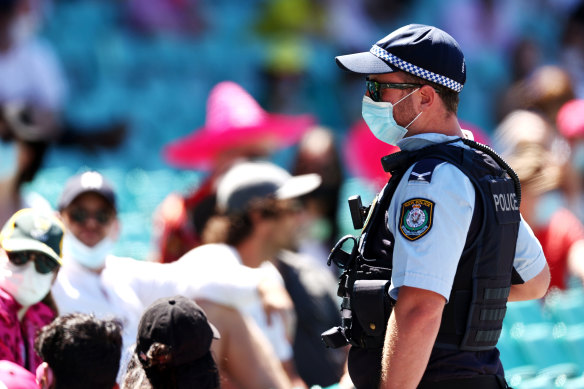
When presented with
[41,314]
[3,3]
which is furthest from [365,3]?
[41,314]

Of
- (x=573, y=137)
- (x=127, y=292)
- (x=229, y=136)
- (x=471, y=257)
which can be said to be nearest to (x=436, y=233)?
(x=471, y=257)

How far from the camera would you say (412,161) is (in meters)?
2.21

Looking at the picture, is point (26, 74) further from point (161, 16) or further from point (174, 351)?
point (174, 351)

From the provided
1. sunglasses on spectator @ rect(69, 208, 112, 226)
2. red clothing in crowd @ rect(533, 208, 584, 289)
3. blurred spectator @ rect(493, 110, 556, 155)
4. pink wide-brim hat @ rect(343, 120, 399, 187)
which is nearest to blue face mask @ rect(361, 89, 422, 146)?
sunglasses on spectator @ rect(69, 208, 112, 226)

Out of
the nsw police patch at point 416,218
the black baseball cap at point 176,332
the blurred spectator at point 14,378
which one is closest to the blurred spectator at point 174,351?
the black baseball cap at point 176,332

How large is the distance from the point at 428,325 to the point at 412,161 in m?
0.39

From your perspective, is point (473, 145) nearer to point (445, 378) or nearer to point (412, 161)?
point (412, 161)

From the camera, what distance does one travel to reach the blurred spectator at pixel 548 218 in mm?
4410

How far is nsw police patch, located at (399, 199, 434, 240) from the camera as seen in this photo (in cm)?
207

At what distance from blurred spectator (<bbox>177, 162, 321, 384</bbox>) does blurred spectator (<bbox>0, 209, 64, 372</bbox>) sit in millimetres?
582

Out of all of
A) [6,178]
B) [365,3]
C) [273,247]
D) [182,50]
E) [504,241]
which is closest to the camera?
[504,241]

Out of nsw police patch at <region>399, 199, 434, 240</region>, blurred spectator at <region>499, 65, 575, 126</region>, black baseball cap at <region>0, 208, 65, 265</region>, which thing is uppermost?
blurred spectator at <region>499, 65, 575, 126</region>

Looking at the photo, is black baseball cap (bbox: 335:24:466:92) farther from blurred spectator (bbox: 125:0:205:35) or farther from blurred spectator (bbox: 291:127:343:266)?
blurred spectator (bbox: 125:0:205:35)

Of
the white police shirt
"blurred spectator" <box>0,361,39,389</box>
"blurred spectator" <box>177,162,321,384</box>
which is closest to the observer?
the white police shirt
